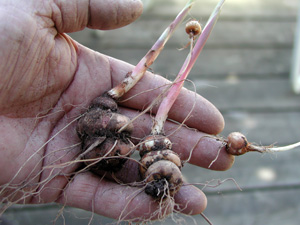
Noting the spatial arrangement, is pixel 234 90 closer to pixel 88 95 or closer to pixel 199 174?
pixel 199 174

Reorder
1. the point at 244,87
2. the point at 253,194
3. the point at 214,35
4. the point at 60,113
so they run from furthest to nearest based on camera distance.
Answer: the point at 214,35, the point at 244,87, the point at 253,194, the point at 60,113

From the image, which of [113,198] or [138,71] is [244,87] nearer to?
[138,71]

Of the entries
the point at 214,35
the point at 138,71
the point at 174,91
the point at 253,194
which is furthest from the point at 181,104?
the point at 214,35

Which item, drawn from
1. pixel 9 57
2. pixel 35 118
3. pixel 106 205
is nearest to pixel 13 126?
pixel 35 118

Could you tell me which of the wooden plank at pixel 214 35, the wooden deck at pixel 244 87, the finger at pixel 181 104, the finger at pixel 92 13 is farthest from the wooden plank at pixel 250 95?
the finger at pixel 92 13

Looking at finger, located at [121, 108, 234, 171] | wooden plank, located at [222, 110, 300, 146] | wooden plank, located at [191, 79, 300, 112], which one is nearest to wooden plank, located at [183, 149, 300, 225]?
wooden plank, located at [222, 110, 300, 146]

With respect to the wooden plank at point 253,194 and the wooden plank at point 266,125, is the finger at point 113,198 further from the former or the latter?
the wooden plank at point 266,125

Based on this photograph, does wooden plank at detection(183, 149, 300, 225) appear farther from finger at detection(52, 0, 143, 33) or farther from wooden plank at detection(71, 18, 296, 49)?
finger at detection(52, 0, 143, 33)

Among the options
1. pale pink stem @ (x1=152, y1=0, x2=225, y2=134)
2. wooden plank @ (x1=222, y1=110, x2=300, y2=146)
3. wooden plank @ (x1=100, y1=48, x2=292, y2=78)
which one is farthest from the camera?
wooden plank @ (x1=100, y1=48, x2=292, y2=78)
